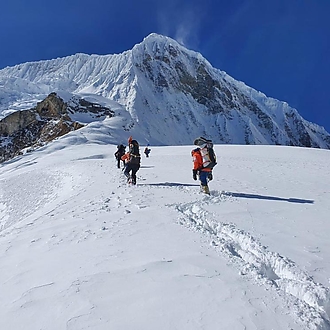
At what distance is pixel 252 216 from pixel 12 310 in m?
4.49

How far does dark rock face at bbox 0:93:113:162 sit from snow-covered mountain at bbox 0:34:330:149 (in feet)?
12.8

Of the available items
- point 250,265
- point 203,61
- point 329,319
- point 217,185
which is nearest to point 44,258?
point 250,265

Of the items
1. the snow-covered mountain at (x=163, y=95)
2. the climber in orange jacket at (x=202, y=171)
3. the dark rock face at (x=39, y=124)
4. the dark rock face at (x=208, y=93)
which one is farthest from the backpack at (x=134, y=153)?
the dark rock face at (x=208, y=93)

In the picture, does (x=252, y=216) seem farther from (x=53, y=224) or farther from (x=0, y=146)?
(x=0, y=146)

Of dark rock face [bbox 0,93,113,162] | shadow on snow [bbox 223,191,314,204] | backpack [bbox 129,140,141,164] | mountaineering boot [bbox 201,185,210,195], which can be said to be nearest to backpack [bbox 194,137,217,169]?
mountaineering boot [bbox 201,185,210,195]

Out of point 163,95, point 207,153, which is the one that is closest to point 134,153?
point 207,153

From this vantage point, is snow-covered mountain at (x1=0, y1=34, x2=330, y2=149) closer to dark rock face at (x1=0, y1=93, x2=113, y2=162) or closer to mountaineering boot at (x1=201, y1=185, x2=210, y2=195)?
dark rock face at (x1=0, y1=93, x2=113, y2=162)

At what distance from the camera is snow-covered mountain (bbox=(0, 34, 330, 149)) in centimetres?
7919

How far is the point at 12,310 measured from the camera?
315cm

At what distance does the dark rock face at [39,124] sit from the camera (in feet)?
192

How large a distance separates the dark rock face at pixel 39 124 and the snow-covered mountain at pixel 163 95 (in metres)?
3.91

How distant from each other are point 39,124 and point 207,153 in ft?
199

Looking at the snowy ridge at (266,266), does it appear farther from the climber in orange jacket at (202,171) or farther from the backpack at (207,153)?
the backpack at (207,153)

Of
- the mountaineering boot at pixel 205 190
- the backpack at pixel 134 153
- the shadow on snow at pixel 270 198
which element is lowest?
the shadow on snow at pixel 270 198
